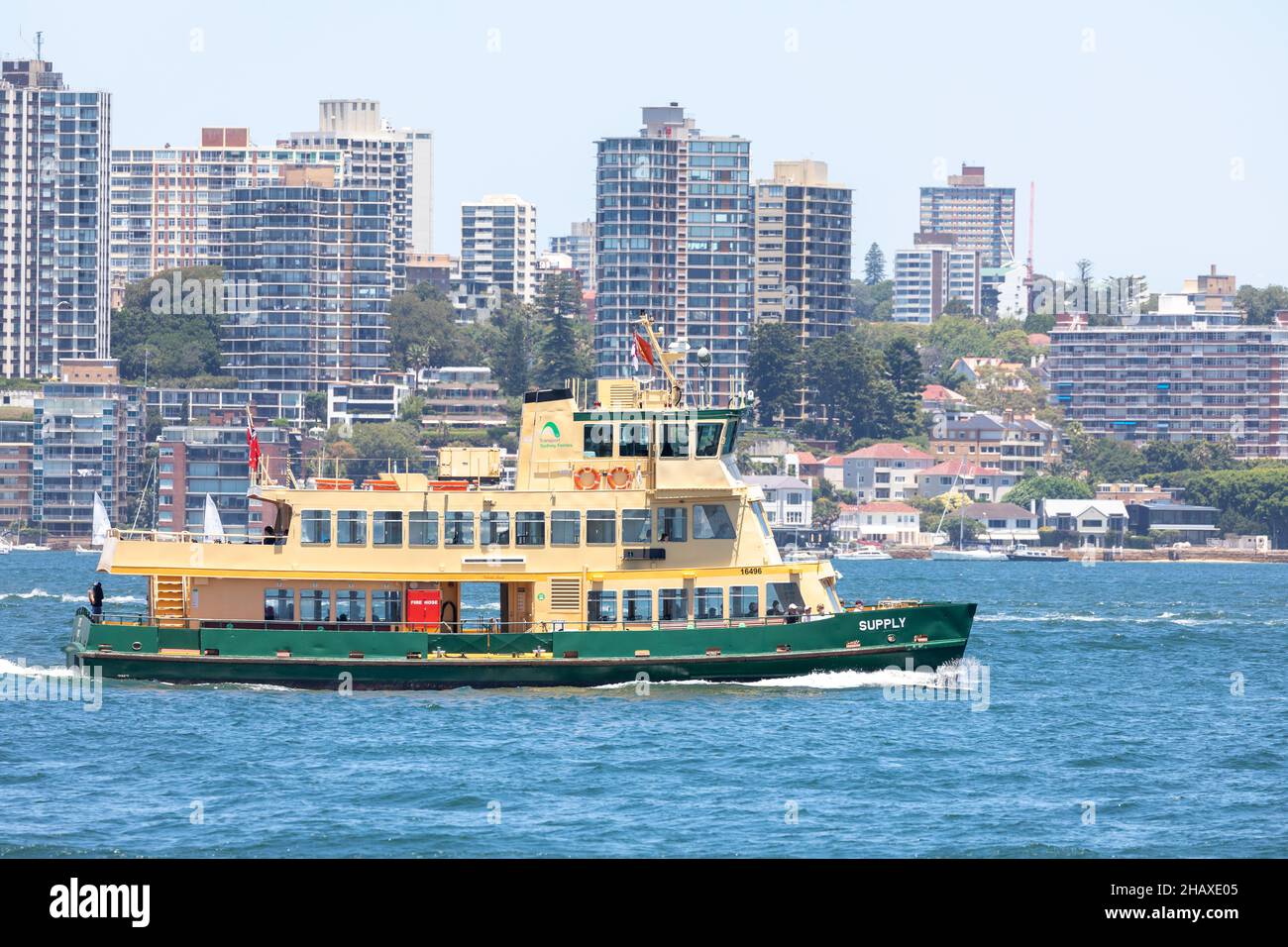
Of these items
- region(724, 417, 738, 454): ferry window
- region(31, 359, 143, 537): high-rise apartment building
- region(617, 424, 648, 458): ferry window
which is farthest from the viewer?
region(31, 359, 143, 537): high-rise apartment building

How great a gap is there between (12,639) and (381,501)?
83.7ft

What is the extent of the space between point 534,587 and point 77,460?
148424mm

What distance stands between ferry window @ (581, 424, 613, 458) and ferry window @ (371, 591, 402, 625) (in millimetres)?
5460

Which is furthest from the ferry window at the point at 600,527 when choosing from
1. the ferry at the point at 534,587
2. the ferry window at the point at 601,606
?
the ferry window at the point at 601,606

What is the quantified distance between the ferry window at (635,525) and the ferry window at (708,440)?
6.91 ft

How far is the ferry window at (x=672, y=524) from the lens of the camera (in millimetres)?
49500

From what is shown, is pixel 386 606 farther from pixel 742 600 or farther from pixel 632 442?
pixel 742 600

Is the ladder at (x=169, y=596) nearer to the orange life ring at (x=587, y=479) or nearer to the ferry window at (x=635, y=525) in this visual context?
the orange life ring at (x=587, y=479)

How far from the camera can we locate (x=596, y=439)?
164 feet

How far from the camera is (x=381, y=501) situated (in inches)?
1930

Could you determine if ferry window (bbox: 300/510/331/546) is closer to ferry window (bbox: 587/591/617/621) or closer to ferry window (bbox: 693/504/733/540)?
ferry window (bbox: 587/591/617/621)

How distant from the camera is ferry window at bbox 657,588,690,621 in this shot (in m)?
48.6

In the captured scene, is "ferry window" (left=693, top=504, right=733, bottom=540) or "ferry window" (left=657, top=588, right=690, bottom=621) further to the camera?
"ferry window" (left=693, top=504, right=733, bottom=540)

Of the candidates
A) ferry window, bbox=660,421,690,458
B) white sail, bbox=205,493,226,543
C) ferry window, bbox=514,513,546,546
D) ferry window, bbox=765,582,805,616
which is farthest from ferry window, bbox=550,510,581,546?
white sail, bbox=205,493,226,543
